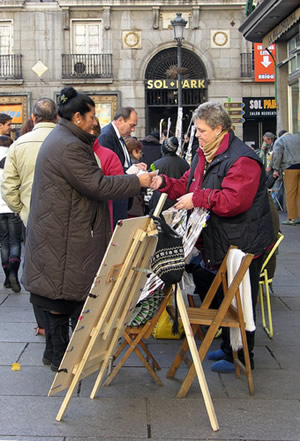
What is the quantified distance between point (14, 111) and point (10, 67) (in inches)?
71.4

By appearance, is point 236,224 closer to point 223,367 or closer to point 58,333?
point 223,367

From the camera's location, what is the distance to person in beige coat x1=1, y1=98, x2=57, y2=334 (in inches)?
233

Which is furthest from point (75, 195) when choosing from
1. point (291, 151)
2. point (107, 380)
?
point (291, 151)

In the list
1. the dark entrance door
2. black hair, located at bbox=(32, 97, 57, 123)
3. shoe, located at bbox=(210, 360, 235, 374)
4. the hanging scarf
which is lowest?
shoe, located at bbox=(210, 360, 235, 374)

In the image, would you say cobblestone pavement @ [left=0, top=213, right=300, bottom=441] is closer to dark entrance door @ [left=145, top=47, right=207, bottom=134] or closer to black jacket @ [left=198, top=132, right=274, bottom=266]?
black jacket @ [left=198, top=132, right=274, bottom=266]

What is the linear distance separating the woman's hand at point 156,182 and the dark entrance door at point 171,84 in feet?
76.4

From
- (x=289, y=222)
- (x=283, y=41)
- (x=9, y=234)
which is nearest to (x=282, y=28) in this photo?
(x=283, y=41)

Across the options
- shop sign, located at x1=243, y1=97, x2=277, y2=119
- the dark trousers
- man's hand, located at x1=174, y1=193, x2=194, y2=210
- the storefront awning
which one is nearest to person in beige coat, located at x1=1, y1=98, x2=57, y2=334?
the dark trousers

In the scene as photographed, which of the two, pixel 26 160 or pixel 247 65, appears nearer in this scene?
pixel 26 160

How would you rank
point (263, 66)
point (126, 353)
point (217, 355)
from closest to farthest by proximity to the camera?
point (126, 353) → point (217, 355) → point (263, 66)

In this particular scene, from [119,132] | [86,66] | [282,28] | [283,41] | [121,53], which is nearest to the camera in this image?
[119,132]

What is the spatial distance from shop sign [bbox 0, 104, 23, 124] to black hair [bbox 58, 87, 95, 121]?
24.8m

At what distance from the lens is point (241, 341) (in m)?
4.75

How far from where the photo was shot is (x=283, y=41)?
16125 millimetres
